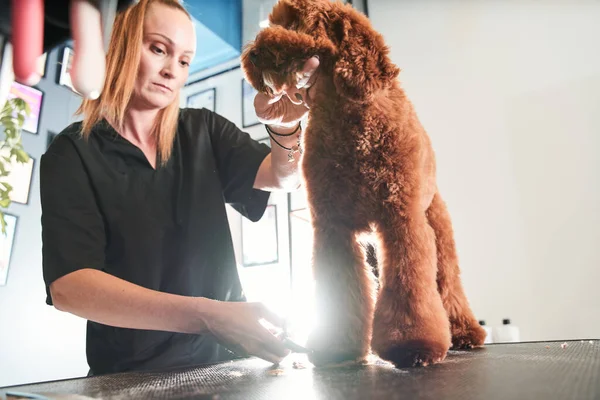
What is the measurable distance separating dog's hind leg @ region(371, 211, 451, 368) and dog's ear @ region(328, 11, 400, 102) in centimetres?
16

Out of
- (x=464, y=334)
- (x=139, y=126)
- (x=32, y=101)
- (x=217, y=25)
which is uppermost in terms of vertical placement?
(x=217, y=25)

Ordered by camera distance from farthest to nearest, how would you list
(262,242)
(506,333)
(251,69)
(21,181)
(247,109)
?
1. (247,109)
2. (262,242)
3. (21,181)
4. (506,333)
5. (251,69)

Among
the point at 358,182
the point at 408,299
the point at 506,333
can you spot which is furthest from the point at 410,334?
the point at 506,333

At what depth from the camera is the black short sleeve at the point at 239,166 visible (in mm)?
1076

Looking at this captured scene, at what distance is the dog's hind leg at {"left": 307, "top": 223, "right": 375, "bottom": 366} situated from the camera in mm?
558

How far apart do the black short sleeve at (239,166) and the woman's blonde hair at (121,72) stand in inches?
5.7

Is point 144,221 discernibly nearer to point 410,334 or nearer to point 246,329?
point 246,329

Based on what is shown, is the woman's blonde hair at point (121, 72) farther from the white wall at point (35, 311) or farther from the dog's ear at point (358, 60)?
the dog's ear at point (358, 60)

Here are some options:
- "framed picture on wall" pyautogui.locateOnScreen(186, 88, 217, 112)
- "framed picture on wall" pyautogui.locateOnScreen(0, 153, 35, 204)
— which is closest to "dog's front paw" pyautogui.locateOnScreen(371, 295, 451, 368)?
"framed picture on wall" pyautogui.locateOnScreen(0, 153, 35, 204)

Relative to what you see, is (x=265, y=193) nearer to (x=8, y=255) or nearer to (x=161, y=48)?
(x=161, y=48)

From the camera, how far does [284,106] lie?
2.47 feet

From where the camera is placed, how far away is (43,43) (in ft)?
1.37

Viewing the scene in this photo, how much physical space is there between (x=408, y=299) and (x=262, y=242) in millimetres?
1639

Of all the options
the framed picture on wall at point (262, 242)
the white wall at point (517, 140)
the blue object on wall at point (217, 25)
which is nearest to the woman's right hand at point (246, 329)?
the white wall at point (517, 140)
